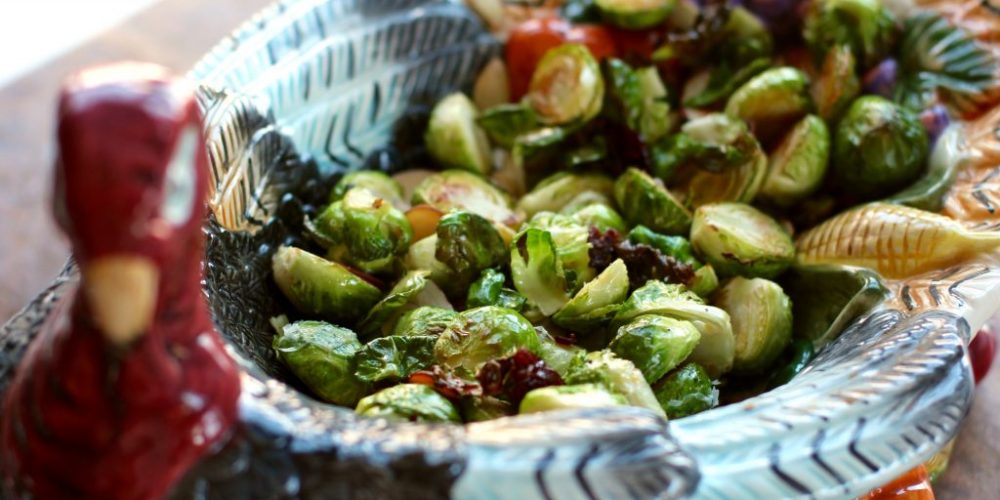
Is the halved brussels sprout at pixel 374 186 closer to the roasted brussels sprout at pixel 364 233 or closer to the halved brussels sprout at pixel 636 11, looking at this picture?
the roasted brussels sprout at pixel 364 233

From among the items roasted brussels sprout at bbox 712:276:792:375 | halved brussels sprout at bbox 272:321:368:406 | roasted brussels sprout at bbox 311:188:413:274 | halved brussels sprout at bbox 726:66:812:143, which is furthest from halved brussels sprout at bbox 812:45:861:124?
halved brussels sprout at bbox 272:321:368:406

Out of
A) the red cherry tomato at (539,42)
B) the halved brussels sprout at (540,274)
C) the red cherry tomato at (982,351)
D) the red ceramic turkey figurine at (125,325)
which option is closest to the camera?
Result: the red ceramic turkey figurine at (125,325)

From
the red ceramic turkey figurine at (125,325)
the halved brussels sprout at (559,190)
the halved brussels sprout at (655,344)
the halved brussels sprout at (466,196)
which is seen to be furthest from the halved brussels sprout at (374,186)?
the red ceramic turkey figurine at (125,325)

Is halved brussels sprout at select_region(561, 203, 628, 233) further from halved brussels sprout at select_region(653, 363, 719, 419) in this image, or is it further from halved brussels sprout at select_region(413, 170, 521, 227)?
halved brussels sprout at select_region(653, 363, 719, 419)

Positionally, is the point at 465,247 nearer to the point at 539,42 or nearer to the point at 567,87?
the point at 567,87

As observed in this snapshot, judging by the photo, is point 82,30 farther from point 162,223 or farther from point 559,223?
point 162,223

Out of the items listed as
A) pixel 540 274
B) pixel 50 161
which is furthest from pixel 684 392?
pixel 50 161

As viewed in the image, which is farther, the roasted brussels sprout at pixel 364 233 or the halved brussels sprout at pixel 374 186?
the halved brussels sprout at pixel 374 186
